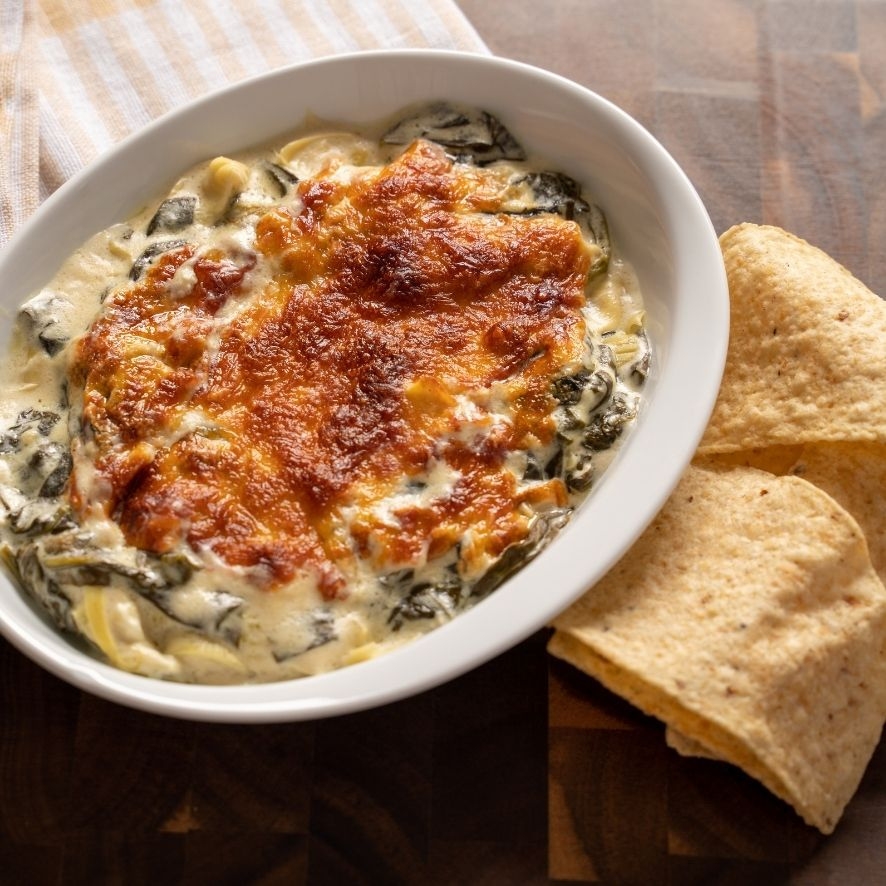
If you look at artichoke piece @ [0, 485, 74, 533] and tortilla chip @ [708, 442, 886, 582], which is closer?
artichoke piece @ [0, 485, 74, 533]

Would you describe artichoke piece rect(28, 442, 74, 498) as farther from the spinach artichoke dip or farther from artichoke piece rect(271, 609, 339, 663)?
artichoke piece rect(271, 609, 339, 663)

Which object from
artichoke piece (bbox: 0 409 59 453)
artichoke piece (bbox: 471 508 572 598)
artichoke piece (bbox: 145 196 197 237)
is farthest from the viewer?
artichoke piece (bbox: 145 196 197 237)

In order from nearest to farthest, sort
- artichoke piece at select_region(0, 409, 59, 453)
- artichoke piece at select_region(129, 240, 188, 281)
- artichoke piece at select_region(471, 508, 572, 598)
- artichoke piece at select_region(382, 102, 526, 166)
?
artichoke piece at select_region(471, 508, 572, 598), artichoke piece at select_region(0, 409, 59, 453), artichoke piece at select_region(129, 240, 188, 281), artichoke piece at select_region(382, 102, 526, 166)

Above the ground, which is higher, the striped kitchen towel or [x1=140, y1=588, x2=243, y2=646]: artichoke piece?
the striped kitchen towel

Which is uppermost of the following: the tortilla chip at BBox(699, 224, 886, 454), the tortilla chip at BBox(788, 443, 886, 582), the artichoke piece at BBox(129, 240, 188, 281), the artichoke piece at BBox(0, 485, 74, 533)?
the artichoke piece at BBox(129, 240, 188, 281)

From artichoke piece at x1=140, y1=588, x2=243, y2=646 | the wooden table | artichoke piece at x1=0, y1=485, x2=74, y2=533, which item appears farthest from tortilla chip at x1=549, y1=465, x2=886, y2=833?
artichoke piece at x1=0, y1=485, x2=74, y2=533

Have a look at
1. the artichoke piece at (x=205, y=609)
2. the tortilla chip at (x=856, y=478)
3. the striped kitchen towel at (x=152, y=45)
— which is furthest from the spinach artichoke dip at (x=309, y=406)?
the striped kitchen towel at (x=152, y=45)

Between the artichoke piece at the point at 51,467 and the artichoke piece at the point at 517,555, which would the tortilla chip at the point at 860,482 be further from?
the artichoke piece at the point at 51,467
